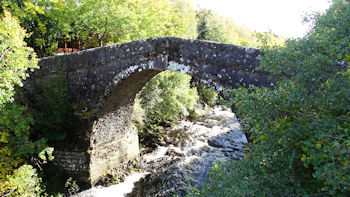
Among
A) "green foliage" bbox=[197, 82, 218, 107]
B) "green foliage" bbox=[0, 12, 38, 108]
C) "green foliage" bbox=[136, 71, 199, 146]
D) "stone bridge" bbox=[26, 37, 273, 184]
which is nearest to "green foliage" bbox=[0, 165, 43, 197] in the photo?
"stone bridge" bbox=[26, 37, 273, 184]

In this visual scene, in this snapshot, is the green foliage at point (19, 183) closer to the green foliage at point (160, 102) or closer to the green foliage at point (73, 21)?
the green foliage at point (160, 102)

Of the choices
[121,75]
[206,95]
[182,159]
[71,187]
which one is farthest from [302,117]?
[206,95]

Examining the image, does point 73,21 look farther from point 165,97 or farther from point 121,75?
point 121,75

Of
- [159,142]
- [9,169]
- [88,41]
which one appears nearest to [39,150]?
[9,169]

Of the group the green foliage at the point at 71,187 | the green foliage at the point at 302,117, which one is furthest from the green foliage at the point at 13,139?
the green foliage at the point at 302,117

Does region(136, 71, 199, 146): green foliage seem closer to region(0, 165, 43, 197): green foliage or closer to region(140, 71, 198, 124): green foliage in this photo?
region(140, 71, 198, 124): green foliage

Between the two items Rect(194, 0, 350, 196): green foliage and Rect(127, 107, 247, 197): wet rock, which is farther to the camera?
Rect(127, 107, 247, 197): wet rock

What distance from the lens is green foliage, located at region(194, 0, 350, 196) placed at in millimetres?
1865

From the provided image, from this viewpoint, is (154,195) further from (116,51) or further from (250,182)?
(250,182)

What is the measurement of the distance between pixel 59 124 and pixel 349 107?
8.29 meters

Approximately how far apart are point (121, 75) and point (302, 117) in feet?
18.9

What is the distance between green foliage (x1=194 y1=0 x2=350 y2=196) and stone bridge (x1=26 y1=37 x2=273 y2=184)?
8.60ft

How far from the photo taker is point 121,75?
7074mm

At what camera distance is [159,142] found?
38.0 ft
